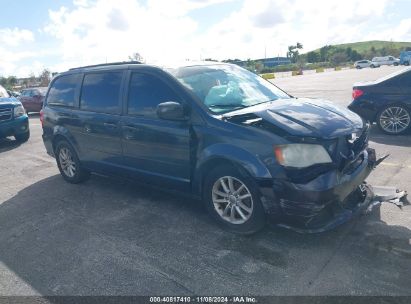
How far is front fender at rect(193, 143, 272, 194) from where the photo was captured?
3.43 meters

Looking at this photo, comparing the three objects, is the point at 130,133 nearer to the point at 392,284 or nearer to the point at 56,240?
the point at 56,240

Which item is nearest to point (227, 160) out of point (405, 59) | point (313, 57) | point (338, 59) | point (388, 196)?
point (388, 196)

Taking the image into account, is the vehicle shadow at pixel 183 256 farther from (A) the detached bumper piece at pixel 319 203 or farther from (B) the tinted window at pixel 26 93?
(B) the tinted window at pixel 26 93

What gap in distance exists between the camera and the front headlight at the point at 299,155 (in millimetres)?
3287

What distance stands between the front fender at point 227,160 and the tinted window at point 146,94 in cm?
77

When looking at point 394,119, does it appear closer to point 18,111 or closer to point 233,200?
point 233,200

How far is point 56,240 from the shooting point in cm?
409

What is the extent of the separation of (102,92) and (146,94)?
97 cm

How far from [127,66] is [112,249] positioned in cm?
236

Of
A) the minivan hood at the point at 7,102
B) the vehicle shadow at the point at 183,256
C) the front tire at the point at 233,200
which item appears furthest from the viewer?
the minivan hood at the point at 7,102

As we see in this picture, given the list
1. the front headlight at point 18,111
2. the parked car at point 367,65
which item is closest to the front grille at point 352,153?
the front headlight at point 18,111

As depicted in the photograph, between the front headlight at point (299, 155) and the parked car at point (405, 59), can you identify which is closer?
the front headlight at point (299, 155)

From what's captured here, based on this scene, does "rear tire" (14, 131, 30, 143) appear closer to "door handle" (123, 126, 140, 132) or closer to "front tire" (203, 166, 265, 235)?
"door handle" (123, 126, 140, 132)

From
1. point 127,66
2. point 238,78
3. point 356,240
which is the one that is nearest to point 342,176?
point 356,240
